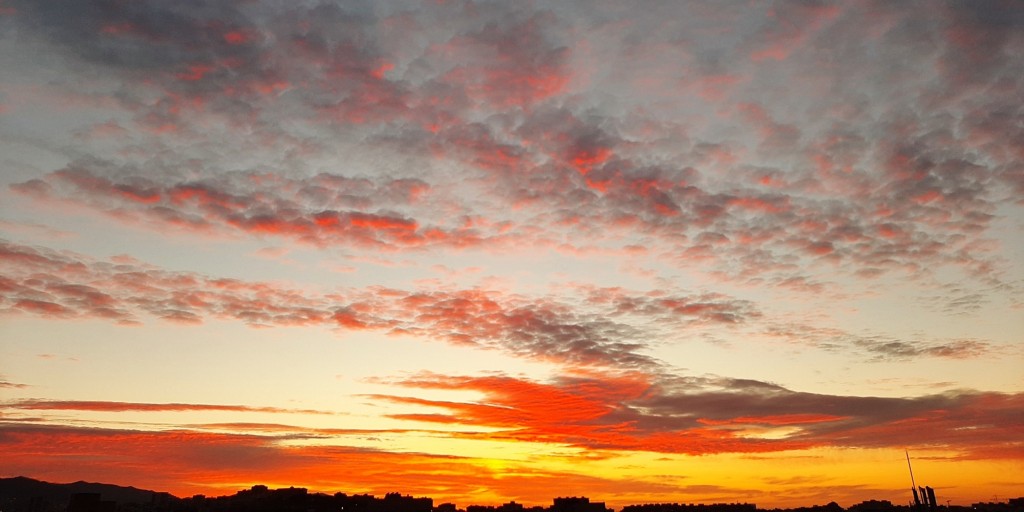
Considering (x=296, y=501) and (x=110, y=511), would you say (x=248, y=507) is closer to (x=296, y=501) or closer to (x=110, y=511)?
(x=296, y=501)

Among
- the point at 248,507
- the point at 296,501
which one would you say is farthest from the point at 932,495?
the point at 248,507

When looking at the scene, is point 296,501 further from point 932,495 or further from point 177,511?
point 932,495

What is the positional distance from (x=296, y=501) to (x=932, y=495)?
16045 centimetres

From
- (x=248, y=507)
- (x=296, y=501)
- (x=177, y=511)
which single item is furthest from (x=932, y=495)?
(x=177, y=511)

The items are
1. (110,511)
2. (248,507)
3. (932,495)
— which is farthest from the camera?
(248,507)

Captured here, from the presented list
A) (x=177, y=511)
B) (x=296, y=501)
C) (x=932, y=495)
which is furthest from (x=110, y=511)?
(x=932, y=495)

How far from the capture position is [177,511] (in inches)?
7392

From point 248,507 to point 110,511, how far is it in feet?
113

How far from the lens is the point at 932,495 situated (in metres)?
144

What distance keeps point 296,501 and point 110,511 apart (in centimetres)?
4557

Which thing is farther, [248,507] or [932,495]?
[248,507]

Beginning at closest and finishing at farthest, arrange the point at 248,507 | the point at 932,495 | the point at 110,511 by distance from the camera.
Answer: the point at 932,495 < the point at 110,511 < the point at 248,507

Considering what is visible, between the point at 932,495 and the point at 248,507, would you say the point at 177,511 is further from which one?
the point at 932,495

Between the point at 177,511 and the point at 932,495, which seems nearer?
the point at 932,495
